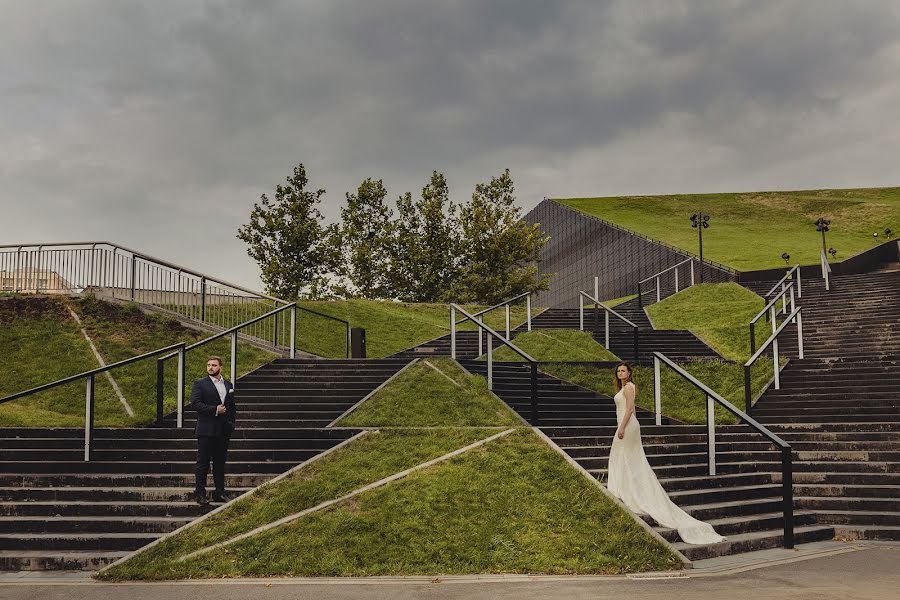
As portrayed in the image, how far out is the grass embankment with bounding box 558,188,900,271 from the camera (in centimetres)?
4891

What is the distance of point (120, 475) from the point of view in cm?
989

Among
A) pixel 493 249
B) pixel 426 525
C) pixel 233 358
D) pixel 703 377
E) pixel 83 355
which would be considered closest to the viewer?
pixel 426 525

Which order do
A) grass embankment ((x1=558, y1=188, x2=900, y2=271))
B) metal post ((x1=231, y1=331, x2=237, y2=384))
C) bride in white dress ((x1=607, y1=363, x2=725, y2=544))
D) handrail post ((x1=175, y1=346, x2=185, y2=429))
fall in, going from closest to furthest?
bride in white dress ((x1=607, y1=363, x2=725, y2=544)), handrail post ((x1=175, y1=346, x2=185, y2=429)), metal post ((x1=231, y1=331, x2=237, y2=384)), grass embankment ((x1=558, y1=188, x2=900, y2=271))

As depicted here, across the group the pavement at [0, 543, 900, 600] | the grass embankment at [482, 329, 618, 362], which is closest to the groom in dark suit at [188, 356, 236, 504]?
the pavement at [0, 543, 900, 600]

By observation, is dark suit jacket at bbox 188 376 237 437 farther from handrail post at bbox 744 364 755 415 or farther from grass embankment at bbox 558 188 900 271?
grass embankment at bbox 558 188 900 271

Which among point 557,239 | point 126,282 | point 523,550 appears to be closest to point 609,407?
point 523,550

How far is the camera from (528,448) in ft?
33.5

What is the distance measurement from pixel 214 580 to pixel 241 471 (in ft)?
9.84

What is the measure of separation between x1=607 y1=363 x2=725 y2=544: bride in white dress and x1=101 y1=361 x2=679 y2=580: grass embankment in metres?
0.28

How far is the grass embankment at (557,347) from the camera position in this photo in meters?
18.6

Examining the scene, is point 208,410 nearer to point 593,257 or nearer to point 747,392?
point 747,392

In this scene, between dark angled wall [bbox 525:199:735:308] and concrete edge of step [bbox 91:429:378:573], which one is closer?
concrete edge of step [bbox 91:429:378:573]

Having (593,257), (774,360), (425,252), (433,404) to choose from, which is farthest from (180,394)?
(593,257)

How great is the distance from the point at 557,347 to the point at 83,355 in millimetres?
10899
